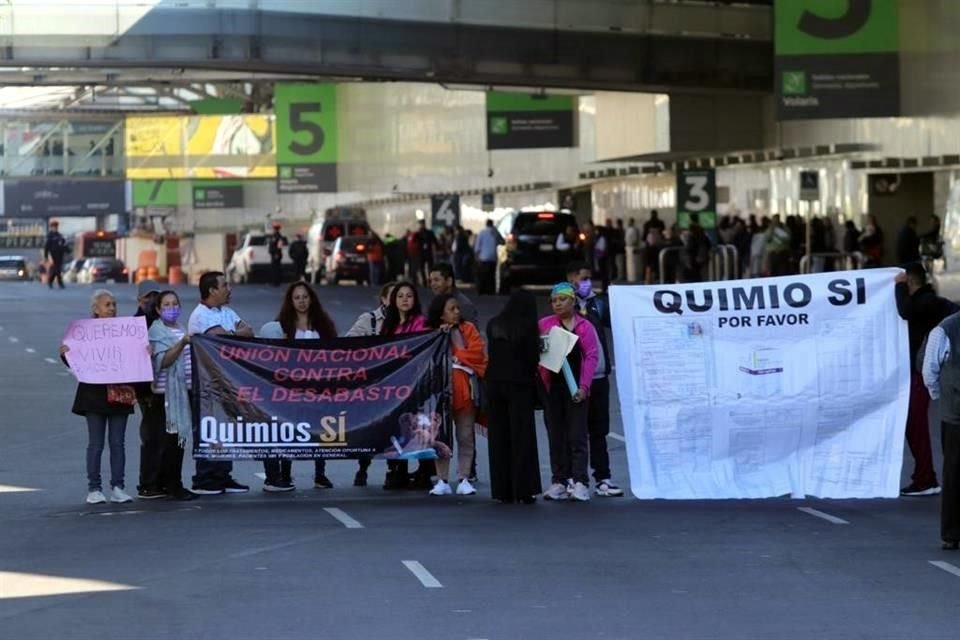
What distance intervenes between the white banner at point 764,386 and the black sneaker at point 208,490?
3180 mm

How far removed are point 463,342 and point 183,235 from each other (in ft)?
339

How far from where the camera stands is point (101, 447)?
16.7m

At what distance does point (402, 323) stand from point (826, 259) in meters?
28.5

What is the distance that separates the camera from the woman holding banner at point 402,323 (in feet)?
57.0

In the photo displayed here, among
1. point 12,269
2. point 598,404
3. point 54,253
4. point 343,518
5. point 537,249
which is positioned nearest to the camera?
point 343,518

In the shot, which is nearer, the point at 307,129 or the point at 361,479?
the point at 361,479

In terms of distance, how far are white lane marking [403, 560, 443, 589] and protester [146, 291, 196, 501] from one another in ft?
13.5

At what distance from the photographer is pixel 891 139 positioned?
4678cm

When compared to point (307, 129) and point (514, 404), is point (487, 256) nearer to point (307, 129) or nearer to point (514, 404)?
point (307, 129)

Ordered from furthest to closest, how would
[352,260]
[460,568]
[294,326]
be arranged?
[352,260] < [294,326] < [460,568]

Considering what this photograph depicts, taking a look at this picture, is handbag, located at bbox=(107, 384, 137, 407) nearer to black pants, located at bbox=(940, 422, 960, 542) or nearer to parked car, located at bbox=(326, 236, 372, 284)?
black pants, located at bbox=(940, 422, 960, 542)

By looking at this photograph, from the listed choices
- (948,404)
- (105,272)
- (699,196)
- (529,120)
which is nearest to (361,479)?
(948,404)

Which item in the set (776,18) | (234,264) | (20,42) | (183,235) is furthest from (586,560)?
(183,235)

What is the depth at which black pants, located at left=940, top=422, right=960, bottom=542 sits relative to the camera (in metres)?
13.7
